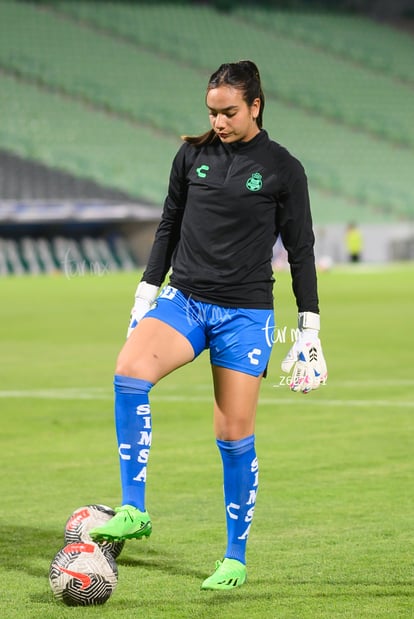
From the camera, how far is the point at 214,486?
816 centimetres

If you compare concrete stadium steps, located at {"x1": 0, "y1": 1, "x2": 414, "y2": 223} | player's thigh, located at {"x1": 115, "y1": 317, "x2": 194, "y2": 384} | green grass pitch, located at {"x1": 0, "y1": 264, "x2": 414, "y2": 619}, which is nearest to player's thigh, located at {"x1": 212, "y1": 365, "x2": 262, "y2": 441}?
player's thigh, located at {"x1": 115, "y1": 317, "x2": 194, "y2": 384}

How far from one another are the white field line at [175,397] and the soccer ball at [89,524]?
253 inches

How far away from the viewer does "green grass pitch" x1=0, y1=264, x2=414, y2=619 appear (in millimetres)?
5367

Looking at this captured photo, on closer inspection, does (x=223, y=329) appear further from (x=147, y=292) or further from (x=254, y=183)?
(x=254, y=183)

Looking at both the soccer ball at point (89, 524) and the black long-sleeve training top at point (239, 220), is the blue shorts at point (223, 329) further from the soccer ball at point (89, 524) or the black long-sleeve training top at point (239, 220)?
the soccer ball at point (89, 524)

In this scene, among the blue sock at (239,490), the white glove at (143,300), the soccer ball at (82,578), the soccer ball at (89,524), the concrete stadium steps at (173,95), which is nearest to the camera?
the soccer ball at (82,578)

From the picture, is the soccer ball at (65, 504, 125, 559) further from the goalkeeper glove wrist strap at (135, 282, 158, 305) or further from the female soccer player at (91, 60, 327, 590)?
the goalkeeper glove wrist strap at (135, 282, 158, 305)

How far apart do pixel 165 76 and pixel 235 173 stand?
47.1 meters

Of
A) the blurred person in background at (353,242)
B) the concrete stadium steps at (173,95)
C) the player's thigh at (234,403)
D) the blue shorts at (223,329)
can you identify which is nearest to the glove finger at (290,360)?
the blue shorts at (223,329)

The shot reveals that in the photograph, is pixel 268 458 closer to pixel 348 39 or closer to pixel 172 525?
pixel 172 525

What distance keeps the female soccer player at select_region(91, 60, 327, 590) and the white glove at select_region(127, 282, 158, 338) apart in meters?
0.16

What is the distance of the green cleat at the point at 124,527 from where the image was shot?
5.17m

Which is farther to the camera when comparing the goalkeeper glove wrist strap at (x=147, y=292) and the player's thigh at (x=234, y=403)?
the goalkeeper glove wrist strap at (x=147, y=292)

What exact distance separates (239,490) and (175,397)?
7320 millimetres
